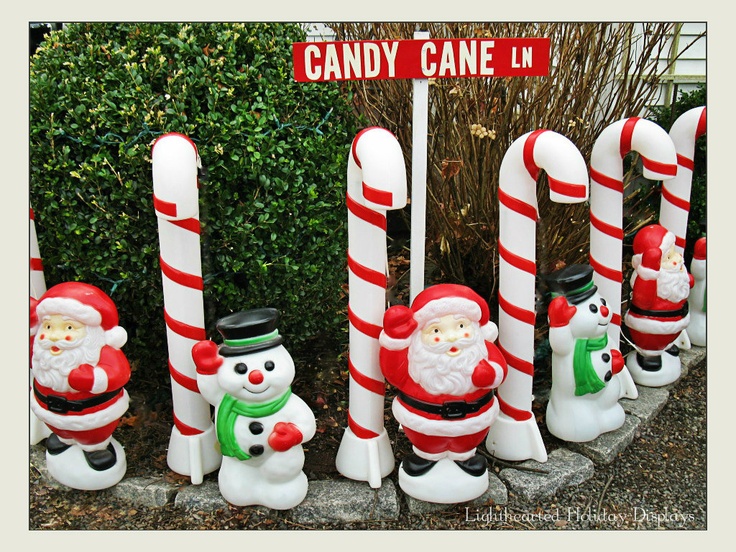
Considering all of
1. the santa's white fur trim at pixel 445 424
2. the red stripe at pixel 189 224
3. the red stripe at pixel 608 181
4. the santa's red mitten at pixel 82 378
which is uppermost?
the red stripe at pixel 608 181

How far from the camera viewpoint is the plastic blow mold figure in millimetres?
2812

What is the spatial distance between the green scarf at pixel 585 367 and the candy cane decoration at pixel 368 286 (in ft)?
2.97

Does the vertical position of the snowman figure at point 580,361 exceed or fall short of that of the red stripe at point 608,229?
it falls short

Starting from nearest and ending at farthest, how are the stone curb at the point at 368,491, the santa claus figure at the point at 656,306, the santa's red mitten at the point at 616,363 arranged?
the stone curb at the point at 368,491
the santa's red mitten at the point at 616,363
the santa claus figure at the point at 656,306

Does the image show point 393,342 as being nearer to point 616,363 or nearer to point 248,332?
point 248,332

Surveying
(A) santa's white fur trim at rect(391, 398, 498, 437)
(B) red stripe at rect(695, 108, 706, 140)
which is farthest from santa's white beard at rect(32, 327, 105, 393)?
(B) red stripe at rect(695, 108, 706, 140)

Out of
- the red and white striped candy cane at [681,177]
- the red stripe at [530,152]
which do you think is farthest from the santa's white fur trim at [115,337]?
the red and white striped candy cane at [681,177]

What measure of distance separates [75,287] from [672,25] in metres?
3.59

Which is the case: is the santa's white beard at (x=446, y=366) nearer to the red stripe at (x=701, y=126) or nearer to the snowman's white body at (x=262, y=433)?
the snowman's white body at (x=262, y=433)

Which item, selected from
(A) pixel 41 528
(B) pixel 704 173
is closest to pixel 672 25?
(B) pixel 704 173

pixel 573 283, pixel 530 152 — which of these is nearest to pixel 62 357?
pixel 530 152

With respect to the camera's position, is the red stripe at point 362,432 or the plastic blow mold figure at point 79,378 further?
the red stripe at point 362,432

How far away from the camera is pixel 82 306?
2803 mm

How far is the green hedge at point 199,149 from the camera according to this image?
3.04m
